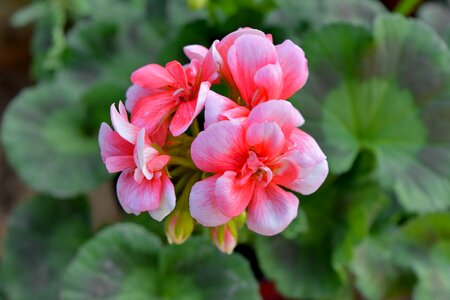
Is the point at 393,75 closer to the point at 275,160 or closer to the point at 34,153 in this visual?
the point at 275,160

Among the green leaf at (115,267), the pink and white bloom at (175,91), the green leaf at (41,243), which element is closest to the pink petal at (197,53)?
the pink and white bloom at (175,91)

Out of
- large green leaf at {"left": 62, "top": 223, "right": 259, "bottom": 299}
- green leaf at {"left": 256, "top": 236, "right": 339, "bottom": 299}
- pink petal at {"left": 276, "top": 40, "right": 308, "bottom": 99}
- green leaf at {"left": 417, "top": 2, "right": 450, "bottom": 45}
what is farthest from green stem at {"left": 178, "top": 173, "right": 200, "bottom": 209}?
green leaf at {"left": 417, "top": 2, "right": 450, "bottom": 45}

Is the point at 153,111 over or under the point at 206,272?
over

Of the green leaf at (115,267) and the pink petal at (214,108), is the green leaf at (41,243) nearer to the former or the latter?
the green leaf at (115,267)

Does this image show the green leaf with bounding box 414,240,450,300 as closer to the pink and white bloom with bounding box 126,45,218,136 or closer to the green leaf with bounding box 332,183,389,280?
the green leaf with bounding box 332,183,389,280

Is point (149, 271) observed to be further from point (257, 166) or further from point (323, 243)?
point (257, 166)

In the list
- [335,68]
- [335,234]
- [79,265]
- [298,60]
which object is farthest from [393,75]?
[79,265]

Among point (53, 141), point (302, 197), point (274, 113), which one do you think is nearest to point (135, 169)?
point (274, 113)
